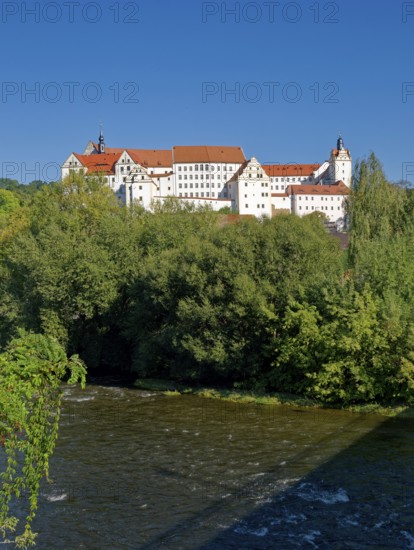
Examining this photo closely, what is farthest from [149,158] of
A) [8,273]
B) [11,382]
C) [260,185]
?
[11,382]

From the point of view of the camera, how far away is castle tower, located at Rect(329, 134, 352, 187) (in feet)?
550

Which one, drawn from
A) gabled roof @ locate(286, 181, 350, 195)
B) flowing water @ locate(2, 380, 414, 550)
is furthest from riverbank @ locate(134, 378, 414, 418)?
gabled roof @ locate(286, 181, 350, 195)

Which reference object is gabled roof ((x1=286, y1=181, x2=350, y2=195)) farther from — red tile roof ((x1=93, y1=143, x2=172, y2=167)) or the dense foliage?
the dense foliage

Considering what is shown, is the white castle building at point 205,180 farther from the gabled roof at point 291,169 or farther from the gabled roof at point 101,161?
the gabled roof at point 291,169

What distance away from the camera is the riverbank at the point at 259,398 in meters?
26.0

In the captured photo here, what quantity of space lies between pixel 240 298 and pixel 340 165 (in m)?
146

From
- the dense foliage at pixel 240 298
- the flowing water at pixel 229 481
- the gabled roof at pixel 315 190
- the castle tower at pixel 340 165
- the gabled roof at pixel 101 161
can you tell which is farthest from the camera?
the castle tower at pixel 340 165

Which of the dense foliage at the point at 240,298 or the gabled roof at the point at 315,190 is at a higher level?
the gabled roof at the point at 315,190

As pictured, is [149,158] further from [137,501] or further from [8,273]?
[137,501]

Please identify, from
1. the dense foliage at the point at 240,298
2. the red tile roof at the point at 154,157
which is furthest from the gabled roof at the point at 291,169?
the dense foliage at the point at 240,298

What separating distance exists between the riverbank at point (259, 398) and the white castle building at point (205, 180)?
325 feet

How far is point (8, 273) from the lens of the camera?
44.8m

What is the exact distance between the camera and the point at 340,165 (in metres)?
169

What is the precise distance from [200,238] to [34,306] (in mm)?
11266
